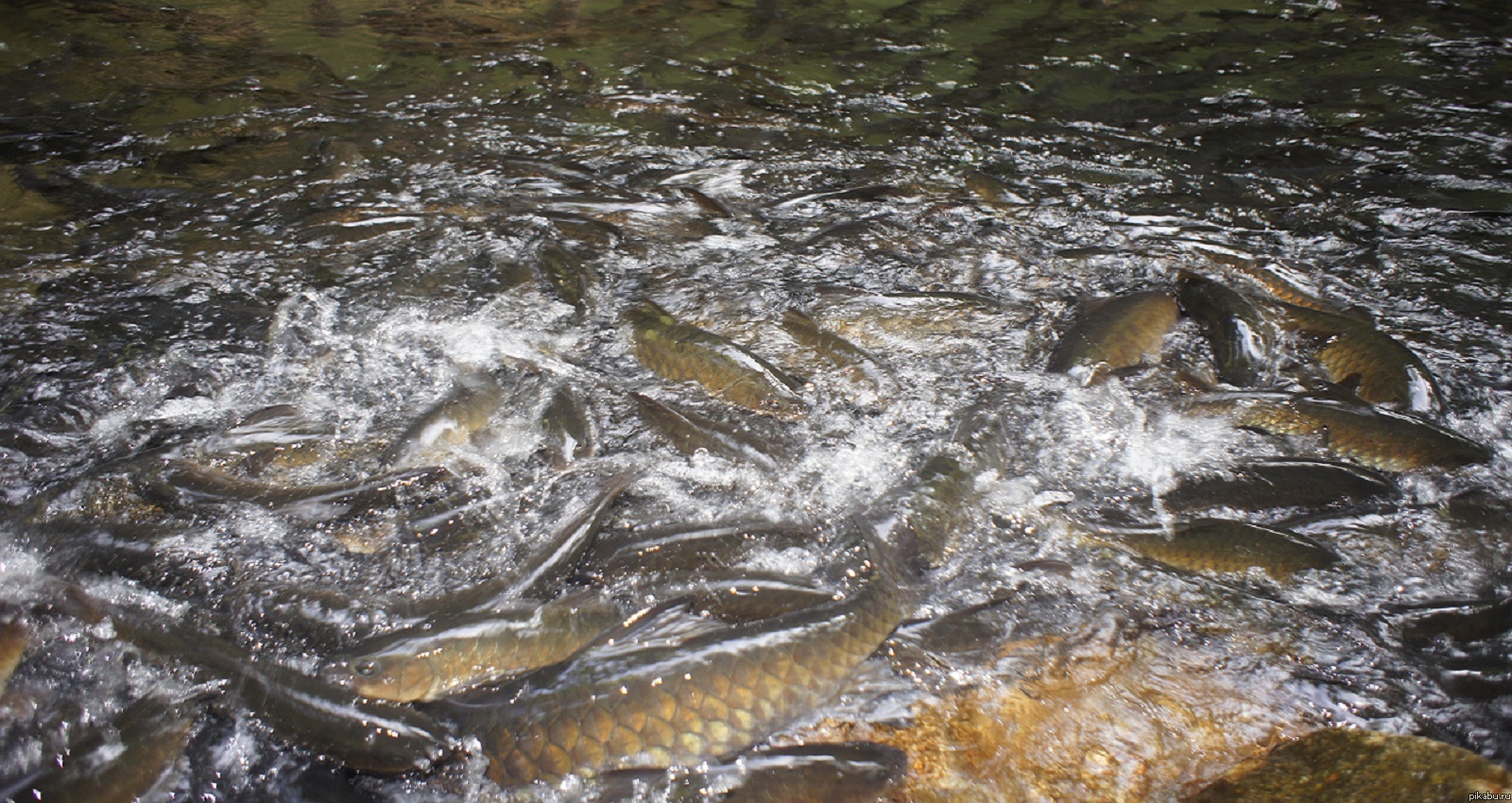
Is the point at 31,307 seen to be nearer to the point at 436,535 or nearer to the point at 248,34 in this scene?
the point at 436,535

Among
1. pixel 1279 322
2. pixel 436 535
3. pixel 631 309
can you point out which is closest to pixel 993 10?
pixel 1279 322

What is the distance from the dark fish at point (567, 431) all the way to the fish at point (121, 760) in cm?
99

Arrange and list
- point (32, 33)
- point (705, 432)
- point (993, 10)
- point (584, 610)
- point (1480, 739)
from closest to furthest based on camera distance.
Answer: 1. point (1480, 739)
2. point (584, 610)
3. point (705, 432)
4. point (32, 33)
5. point (993, 10)

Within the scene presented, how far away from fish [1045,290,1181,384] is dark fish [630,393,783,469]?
0.97 meters

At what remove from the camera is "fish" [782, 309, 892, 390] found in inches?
105

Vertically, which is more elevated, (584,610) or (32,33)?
(32,33)

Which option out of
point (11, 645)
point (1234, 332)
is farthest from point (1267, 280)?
point (11, 645)

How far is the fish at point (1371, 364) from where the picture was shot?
254 centimetres

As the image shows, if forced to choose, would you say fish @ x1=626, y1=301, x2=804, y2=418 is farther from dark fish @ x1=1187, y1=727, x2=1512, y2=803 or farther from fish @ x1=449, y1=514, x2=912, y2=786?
dark fish @ x1=1187, y1=727, x2=1512, y2=803

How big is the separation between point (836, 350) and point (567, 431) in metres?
0.85

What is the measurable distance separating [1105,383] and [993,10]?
16.3 feet

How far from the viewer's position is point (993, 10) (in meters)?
6.66

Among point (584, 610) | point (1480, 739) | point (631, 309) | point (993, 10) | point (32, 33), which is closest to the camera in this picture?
point (1480, 739)

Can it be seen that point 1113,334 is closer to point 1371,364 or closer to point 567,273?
point 1371,364
